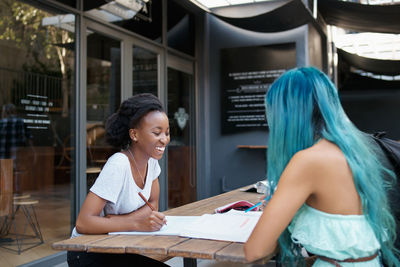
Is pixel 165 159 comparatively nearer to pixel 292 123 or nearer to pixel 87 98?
pixel 87 98

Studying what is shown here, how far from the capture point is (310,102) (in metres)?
1.26

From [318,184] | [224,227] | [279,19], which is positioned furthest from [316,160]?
[279,19]

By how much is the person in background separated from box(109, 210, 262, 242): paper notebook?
77 mm

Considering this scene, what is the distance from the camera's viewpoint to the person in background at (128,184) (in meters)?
1.56

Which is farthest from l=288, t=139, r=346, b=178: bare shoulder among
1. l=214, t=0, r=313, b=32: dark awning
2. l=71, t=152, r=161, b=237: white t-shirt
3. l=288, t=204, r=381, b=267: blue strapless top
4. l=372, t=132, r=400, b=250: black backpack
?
l=214, t=0, r=313, b=32: dark awning

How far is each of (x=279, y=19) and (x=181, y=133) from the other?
6.90ft

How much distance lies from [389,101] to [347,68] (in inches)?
46.2

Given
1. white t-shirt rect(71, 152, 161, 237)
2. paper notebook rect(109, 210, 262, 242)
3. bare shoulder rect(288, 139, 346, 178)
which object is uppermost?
bare shoulder rect(288, 139, 346, 178)

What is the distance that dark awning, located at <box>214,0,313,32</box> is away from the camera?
5.03m

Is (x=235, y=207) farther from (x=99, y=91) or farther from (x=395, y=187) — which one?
(x=99, y=91)

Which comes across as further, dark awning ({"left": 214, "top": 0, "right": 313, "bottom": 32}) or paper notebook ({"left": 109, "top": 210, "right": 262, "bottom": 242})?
dark awning ({"left": 214, "top": 0, "right": 313, "bottom": 32})

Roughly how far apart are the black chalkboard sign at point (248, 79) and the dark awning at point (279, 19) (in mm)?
373

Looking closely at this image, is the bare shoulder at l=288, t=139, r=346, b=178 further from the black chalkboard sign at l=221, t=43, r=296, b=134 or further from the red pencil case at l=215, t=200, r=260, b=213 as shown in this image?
the black chalkboard sign at l=221, t=43, r=296, b=134

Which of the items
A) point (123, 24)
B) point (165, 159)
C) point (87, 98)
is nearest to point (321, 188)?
point (87, 98)
